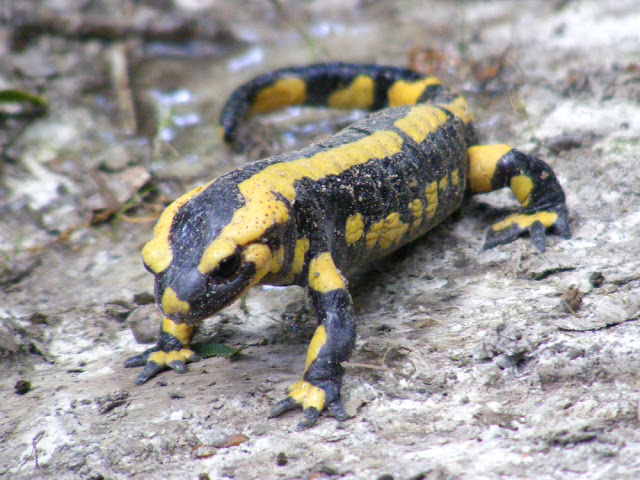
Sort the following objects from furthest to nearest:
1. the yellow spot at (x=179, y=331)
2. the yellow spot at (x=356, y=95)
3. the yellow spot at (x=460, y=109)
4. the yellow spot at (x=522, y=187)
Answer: the yellow spot at (x=356, y=95) < the yellow spot at (x=460, y=109) < the yellow spot at (x=522, y=187) < the yellow spot at (x=179, y=331)

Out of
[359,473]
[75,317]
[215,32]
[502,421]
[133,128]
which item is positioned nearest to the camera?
[359,473]

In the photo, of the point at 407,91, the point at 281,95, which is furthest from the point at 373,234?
the point at 281,95

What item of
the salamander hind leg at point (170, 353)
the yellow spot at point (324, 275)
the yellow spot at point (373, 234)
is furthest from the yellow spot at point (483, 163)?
the salamander hind leg at point (170, 353)

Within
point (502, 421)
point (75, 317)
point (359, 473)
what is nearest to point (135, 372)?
point (75, 317)

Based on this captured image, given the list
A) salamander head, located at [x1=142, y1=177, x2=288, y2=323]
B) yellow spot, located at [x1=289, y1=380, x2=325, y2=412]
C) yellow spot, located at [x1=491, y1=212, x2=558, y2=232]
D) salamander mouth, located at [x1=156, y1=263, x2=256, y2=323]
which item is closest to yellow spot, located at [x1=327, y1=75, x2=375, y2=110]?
yellow spot, located at [x1=491, y1=212, x2=558, y2=232]

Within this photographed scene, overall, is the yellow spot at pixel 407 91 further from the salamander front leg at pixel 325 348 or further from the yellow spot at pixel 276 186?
the salamander front leg at pixel 325 348

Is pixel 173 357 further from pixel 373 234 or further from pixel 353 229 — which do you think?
pixel 373 234

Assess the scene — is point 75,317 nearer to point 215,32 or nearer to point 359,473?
point 359,473
